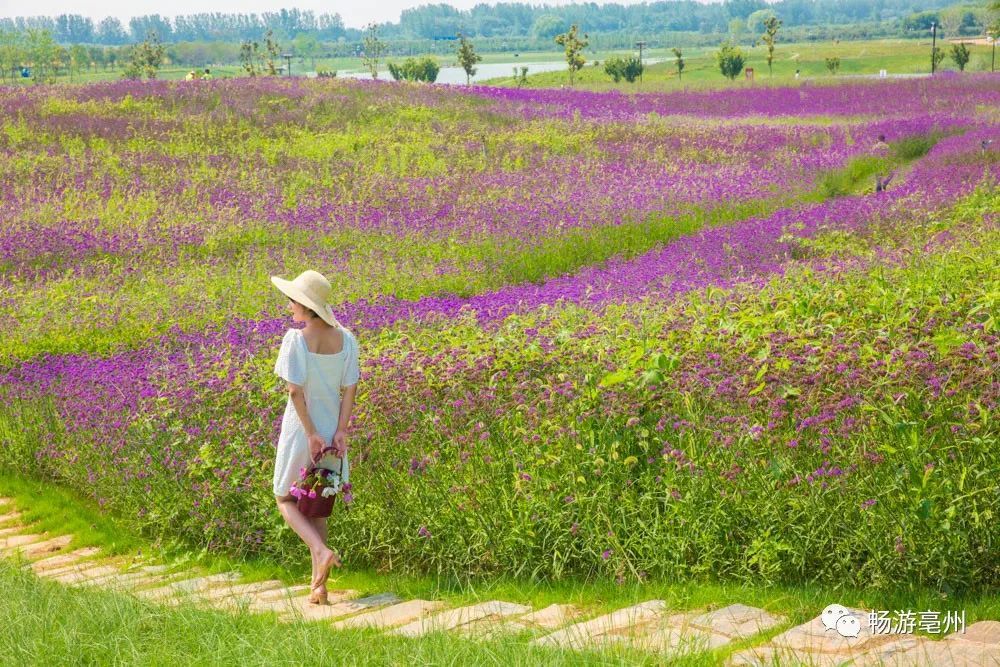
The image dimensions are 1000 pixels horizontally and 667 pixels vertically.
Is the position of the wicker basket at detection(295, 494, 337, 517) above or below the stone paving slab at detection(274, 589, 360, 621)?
above

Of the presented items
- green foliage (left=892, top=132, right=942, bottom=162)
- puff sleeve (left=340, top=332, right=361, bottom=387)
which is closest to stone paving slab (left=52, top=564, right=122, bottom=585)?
puff sleeve (left=340, top=332, right=361, bottom=387)

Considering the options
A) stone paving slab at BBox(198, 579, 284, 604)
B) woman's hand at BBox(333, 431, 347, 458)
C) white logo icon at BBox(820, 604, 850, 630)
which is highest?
woman's hand at BBox(333, 431, 347, 458)

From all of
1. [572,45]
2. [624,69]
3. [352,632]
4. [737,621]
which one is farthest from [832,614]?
[572,45]

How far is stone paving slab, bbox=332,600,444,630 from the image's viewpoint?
4963 mm

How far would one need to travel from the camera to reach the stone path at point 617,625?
3789 mm

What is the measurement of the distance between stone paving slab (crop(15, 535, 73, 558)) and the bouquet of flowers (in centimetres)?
243

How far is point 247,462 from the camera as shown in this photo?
679 cm

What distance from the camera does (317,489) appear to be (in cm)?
582

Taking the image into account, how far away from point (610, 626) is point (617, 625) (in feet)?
0.33

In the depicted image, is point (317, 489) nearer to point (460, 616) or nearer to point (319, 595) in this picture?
point (319, 595)

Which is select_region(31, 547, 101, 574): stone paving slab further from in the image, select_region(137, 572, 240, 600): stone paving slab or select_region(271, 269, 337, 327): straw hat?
select_region(271, 269, 337, 327): straw hat

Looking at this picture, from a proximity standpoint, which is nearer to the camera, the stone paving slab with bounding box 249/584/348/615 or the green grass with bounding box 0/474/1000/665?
the green grass with bounding box 0/474/1000/665

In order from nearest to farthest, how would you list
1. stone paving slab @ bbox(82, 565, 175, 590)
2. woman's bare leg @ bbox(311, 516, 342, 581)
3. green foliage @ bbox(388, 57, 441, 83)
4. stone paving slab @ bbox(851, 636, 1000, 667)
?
stone paving slab @ bbox(851, 636, 1000, 667)
woman's bare leg @ bbox(311, 516, 342, 581)
stone paving slab @ bbox(82, 565, 175, 590)
green foliage @ bbox(388, 57, 441, 83)

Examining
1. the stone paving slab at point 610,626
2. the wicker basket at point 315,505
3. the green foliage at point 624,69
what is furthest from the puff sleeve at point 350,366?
the green foliage at point 624,69
